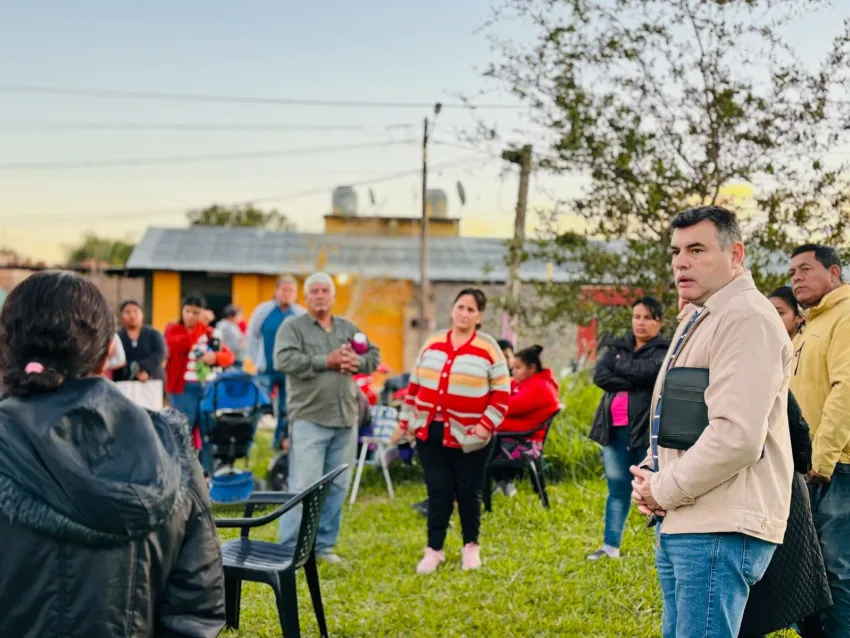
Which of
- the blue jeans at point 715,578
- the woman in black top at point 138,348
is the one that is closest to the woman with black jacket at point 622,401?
the blue jeans at point 715,578

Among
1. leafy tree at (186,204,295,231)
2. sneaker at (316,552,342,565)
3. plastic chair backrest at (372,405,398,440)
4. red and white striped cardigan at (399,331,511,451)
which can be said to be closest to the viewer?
red and white striped cardigan at (399,331,511,451)

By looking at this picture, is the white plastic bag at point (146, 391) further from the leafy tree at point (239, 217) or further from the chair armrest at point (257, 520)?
the leafy tree at point (239, 217)

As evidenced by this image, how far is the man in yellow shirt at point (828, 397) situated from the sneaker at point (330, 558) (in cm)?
342

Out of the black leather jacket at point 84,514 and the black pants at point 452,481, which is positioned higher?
the black leather jacket at point 84,514

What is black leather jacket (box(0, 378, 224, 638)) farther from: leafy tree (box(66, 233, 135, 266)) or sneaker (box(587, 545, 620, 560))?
leafy tree (box(66, 233, 135, 266))

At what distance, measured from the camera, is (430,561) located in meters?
5.86

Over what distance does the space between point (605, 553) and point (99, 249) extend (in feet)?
155

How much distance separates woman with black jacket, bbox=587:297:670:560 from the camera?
18.8 feet

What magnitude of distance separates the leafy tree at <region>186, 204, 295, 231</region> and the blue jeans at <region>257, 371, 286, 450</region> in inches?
1633

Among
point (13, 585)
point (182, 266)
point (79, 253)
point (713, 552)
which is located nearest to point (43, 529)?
point (13, 585)

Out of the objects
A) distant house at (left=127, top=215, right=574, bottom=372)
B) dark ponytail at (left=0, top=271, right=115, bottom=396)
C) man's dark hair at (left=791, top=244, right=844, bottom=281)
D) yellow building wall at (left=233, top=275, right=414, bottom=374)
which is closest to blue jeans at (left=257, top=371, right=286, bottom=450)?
man's dark hair at (left=791, top=244, right=844, bottom=281)

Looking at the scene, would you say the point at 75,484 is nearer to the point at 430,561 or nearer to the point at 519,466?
the point at 430,561

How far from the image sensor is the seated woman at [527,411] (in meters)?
7.71

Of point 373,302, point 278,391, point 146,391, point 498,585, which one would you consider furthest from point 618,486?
point 373,302
